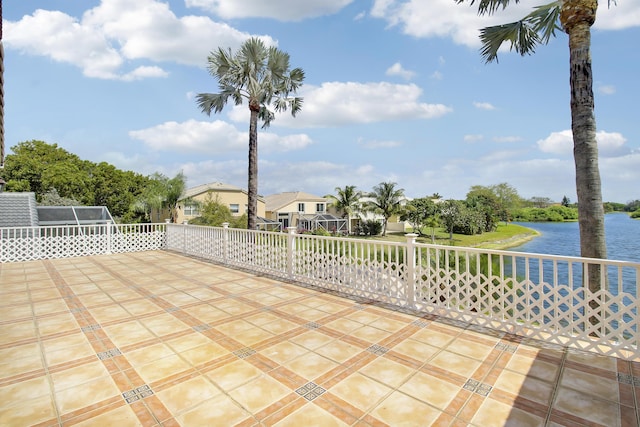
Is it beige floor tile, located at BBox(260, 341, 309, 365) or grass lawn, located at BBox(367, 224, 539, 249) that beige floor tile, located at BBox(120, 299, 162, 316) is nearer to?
beige floor tile, located at BBox(260, 341, 309, 365)

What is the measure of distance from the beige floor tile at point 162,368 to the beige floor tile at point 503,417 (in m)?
2.36

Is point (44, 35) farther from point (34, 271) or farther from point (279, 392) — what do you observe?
point (279, 392)

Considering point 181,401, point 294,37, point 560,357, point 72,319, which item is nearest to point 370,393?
point 181,401

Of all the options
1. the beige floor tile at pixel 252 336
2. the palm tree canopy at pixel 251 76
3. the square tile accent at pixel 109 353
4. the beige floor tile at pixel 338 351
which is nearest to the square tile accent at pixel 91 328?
the square tile accent at pixel 109 353

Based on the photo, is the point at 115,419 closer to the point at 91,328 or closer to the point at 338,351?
the point at 338,351

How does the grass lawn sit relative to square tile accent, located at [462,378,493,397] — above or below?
below

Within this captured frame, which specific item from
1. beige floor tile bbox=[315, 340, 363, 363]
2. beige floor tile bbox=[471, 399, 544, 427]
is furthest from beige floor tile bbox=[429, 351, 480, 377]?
beige floor tile bbox=[315, 340, 363, 363]

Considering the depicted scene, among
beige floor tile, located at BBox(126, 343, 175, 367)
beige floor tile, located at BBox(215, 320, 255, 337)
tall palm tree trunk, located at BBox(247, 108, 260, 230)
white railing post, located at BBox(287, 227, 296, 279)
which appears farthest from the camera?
tall palm tree trunk, located at BBox(247, 108, 260, 230)

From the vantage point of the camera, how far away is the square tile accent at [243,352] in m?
3.09

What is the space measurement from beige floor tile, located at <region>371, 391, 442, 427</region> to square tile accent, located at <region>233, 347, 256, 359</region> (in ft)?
4.56

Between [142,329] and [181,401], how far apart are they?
5.96 ft

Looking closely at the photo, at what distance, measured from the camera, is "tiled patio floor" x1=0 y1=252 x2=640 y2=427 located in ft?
7.22

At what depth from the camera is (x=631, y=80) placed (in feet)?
31.9

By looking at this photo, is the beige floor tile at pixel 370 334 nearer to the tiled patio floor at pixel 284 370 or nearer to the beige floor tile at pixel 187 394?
the tiled patio floor at pixel 284 370
